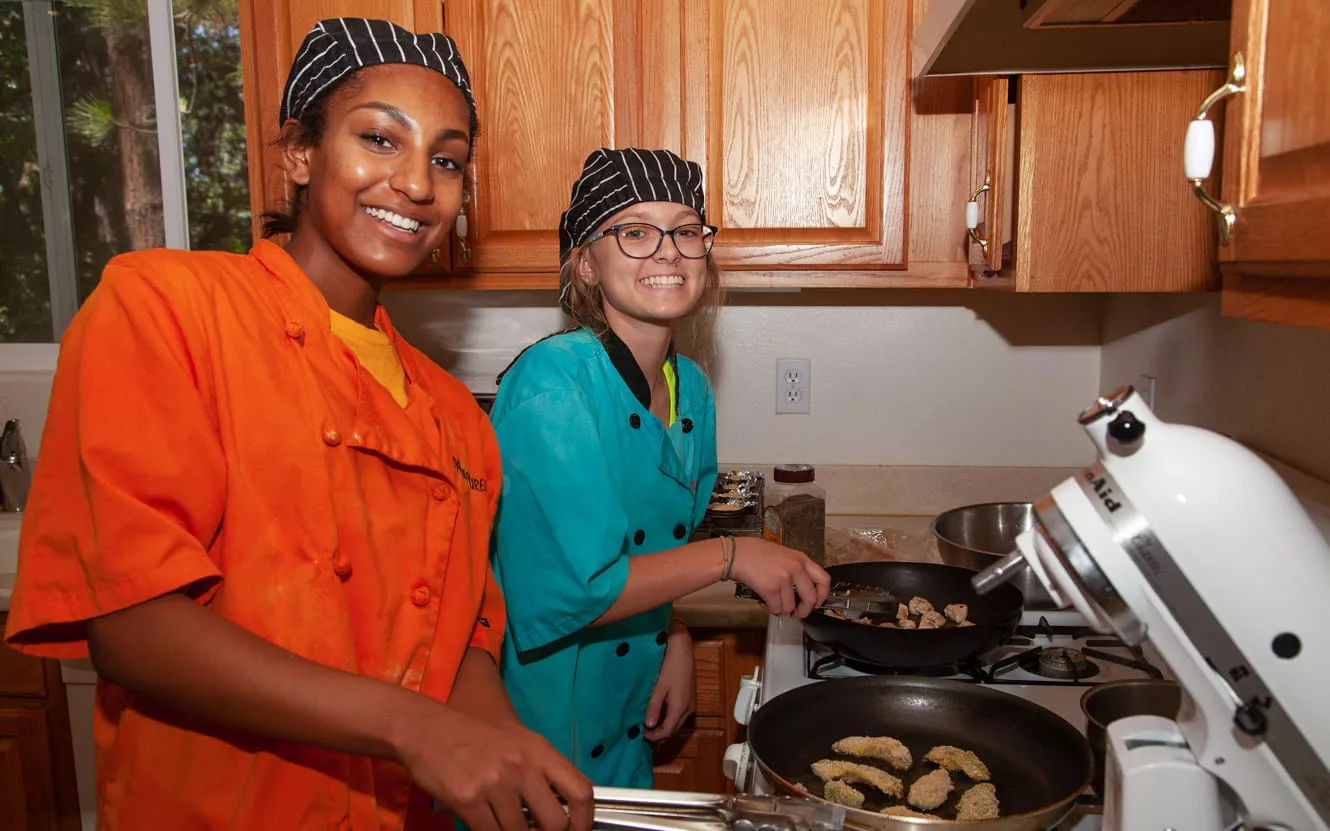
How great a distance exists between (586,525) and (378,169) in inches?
20.0

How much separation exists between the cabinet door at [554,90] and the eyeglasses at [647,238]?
497 millimetres

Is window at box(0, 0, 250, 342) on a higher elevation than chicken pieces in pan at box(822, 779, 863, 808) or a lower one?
higher

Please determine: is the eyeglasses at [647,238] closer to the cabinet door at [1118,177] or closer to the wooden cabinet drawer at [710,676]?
the cabinet door at [1118,177]

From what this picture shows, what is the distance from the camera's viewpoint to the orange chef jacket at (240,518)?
82cm

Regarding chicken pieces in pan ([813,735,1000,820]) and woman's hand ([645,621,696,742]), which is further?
woman's hand ([645,621,696,742])

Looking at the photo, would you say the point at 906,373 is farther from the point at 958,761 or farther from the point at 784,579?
the point at 958,761

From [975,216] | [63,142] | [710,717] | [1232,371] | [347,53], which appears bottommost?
[710,717]

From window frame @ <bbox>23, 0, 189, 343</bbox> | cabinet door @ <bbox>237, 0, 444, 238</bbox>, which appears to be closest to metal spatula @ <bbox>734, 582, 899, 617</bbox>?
cabinet door @ <bbox>237, 0, 444, 238</bbox>

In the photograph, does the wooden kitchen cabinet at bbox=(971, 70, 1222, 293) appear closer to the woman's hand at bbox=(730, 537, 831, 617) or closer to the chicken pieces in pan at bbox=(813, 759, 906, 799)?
the woman's hand at bbox=(730, 537, 831, 617)

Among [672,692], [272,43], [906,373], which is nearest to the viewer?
[672,692]

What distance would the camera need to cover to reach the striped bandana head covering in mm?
1450

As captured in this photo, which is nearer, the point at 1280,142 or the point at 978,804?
the point at 1280,142

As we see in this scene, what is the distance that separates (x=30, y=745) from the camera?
190cm

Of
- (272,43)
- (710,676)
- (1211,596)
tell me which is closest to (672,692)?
(710,676)
